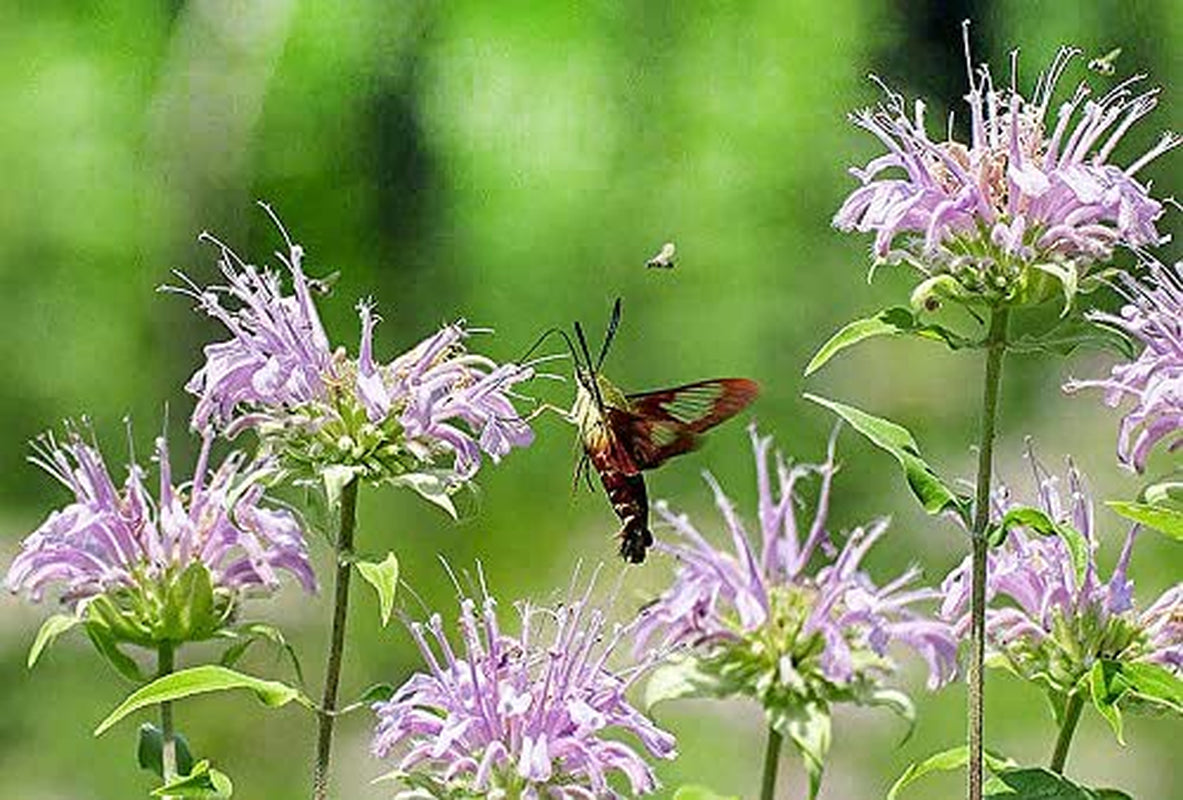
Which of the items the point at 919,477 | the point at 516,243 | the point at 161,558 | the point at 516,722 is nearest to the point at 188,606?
the point at 161,558

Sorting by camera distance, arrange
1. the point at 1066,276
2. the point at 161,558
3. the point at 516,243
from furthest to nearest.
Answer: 1. the point at 516,243
2. the point at 161,558
3. the point at 1066,276

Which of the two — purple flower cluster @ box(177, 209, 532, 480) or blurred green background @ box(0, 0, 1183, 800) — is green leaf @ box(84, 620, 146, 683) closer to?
purple flower cluster @ box(177, 209, 532, 480)

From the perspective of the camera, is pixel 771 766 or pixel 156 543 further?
pixel 156 543

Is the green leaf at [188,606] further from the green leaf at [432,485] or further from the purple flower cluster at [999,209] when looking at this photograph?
the purple flower cluster at [999,209]

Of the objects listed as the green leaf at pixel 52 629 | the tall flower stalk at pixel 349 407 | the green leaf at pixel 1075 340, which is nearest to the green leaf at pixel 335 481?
the tall flower stalk at pixel 349 407

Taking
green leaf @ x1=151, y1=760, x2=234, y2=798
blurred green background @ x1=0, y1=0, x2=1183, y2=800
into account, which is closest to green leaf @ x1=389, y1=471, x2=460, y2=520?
green leaf @ x1=151, y1=760, x2=234, y2=798

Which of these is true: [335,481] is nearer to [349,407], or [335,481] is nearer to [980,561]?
[349,407]
